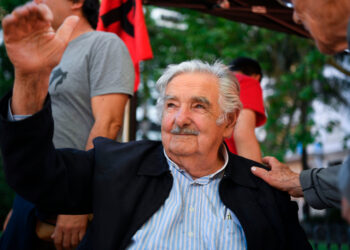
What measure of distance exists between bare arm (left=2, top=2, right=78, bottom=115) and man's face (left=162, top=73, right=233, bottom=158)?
93 centimetres

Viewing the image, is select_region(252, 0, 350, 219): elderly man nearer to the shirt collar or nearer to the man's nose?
the shirt collar

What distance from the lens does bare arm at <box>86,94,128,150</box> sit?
2.48 meters

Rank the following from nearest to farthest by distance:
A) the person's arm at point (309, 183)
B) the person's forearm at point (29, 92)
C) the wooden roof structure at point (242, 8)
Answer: the person's forearm at point (29, 92) → the person's arm at point (309, 183) → the wooden roof structure at point (242, 8)

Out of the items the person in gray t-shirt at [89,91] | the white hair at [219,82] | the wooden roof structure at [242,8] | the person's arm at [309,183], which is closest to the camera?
the person's arm at [309,183]

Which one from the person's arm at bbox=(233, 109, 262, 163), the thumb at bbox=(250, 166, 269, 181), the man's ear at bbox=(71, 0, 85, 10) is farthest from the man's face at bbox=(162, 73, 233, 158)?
the man's ear at bbox=(71, 0, 85, 10)

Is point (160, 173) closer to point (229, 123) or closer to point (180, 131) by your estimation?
point (180, 131)

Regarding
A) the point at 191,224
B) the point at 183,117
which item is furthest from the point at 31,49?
the point at 191,224

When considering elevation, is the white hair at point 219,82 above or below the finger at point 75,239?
above

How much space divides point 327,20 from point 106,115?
55.5 inches

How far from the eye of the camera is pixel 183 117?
8.00 feet

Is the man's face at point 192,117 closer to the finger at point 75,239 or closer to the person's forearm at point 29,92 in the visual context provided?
the finger at point 75,239

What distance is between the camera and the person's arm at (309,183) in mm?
2243

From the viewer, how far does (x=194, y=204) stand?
90.8 inches

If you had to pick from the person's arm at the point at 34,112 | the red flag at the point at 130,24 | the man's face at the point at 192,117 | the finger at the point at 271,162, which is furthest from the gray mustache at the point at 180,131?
the red flag at the point at 130,24
